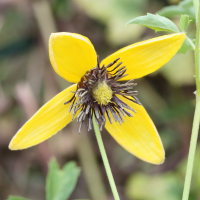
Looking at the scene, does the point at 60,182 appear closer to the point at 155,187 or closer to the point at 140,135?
the point at 140,135

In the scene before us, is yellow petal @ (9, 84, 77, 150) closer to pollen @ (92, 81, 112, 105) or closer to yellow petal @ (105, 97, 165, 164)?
pollen @ (92, 81, 112, 105)

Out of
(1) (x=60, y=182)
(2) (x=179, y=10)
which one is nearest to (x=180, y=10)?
(2) (x=179, y=10)

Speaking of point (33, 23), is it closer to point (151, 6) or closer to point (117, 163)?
point (151, 6)

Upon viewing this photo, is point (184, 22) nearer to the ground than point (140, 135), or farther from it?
farther from it

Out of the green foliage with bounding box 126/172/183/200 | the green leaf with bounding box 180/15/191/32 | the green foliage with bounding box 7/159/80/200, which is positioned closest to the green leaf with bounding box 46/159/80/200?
the green foliage with bounding box 7/159/80/200

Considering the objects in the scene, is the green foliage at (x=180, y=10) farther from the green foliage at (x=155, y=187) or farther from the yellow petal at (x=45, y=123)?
the green foliage at (x=155, y=187)

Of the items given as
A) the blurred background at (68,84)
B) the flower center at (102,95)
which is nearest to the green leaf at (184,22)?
the flower center at (102,95)
